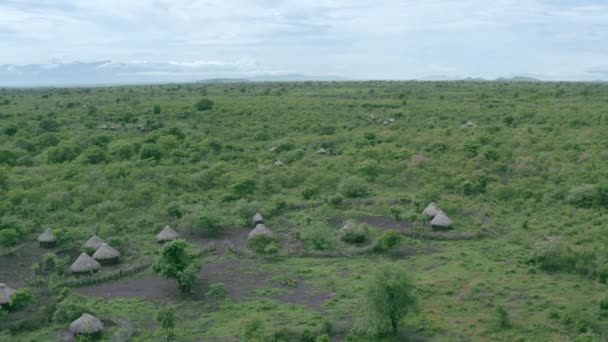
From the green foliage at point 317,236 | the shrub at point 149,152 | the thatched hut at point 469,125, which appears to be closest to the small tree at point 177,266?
the green foliage at point 317,236

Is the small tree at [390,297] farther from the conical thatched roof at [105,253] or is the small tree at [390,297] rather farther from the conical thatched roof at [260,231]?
the conical thatched roof at [105,253]

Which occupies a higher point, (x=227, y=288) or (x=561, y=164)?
(x=561, y=164)

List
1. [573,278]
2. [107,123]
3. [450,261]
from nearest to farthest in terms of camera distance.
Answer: [573,278] < [450,261] < [107,123]

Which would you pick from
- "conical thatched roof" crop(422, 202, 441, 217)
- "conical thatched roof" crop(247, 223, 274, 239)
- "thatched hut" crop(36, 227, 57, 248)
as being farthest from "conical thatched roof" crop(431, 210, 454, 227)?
"thatched hut" crop(36, 227, 57, 248)

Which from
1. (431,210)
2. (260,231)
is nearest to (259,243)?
(260,231)

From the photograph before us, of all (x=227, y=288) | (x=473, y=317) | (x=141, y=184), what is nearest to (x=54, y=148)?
(x=141, y=184)

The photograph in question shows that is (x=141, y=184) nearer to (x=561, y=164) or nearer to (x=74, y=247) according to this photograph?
(x=74, y=247)

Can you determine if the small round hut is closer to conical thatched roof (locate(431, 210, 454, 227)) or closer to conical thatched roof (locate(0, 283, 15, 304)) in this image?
conical thatched roof (locate(0, 283, 15, 304))
